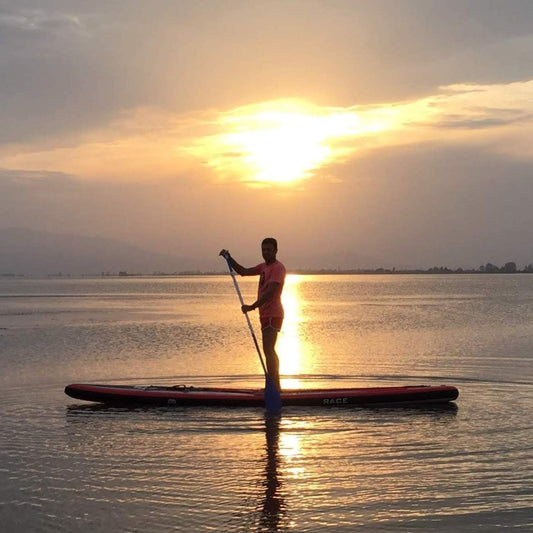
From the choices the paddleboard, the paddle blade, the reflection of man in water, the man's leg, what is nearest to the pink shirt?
the man's leg

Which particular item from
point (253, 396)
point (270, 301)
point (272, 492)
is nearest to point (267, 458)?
point (272, 492)

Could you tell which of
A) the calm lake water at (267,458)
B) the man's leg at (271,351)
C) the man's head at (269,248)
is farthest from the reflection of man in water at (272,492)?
the man's head at (269,248)

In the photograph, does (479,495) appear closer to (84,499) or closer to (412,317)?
(84,499)

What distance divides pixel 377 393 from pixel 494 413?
1905 millimetres

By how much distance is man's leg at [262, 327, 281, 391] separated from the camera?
12.1 meters

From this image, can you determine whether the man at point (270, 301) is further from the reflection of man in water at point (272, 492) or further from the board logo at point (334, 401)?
the reflection of man in water at point (272, 492)

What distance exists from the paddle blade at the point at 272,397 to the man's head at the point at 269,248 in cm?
193

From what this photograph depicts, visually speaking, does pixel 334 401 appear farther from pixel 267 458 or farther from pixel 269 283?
pixel 267 458

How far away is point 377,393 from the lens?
42.3 feet

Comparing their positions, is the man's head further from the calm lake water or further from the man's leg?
the calm lake water

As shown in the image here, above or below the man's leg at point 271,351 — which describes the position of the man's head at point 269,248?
above

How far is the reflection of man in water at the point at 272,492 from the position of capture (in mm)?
6766

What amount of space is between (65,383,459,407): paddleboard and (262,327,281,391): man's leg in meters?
0.58

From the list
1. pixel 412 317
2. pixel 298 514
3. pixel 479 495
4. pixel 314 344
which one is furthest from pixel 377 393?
pixel 412 317
